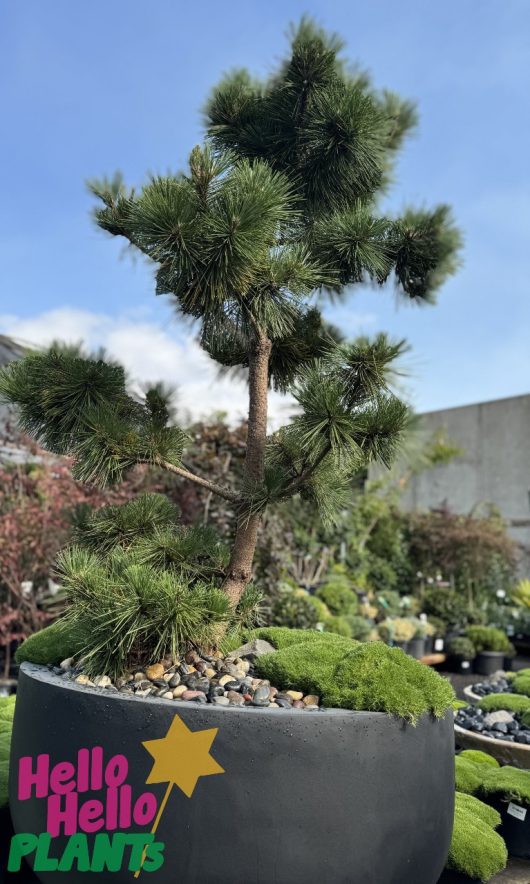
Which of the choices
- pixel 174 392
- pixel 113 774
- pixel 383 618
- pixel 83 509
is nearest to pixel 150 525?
pixel 83 509

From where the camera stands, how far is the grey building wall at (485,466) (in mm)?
11234

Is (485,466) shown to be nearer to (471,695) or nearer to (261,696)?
(471,695)

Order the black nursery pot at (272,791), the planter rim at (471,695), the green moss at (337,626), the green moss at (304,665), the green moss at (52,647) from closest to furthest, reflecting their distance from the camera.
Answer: the black nursery pot at (272,791)
the green moss at (304,665)
the green moss at (52,647)
the planter rim at (471,695)
the green moss at (337,626)

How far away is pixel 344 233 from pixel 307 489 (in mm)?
941

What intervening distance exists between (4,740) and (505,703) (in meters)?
2.67

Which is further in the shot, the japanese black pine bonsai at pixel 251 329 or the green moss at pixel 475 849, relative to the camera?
the green moss at pixel 475 849

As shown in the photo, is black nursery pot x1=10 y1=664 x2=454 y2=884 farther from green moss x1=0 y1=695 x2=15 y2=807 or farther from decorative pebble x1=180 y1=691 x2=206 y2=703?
green moss x1=0 y1=695 x2=15 y2=807

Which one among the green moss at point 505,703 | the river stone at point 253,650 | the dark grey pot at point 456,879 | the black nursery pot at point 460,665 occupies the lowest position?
the black nursery pot at point 460,665

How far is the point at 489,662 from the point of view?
7.05m

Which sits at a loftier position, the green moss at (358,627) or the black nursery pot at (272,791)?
the black nursery pot at (272,791)

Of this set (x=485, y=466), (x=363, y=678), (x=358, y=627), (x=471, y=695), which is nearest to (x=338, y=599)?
(x=358, y=627)

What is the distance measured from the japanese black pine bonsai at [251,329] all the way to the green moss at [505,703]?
6.62ft

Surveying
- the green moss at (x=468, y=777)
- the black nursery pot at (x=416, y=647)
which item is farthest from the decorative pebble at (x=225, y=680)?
the black nursery pot at (x=416, y=647)

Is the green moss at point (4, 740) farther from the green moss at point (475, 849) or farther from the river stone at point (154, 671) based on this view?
the green moss at point (475, 849)
